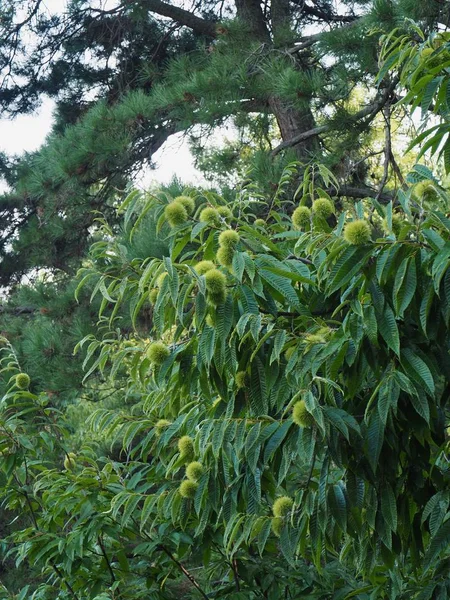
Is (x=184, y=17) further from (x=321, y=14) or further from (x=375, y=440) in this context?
(x=375, y=440)

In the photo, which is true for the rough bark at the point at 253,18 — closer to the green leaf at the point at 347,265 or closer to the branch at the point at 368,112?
the branch at the point at 368,112

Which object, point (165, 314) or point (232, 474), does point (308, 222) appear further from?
point (232, 474)

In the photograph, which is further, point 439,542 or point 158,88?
point 158,88

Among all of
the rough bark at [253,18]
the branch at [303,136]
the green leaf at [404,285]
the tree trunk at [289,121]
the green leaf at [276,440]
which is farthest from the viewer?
the rough bark at [253,18]

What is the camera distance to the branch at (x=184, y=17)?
5.93 m

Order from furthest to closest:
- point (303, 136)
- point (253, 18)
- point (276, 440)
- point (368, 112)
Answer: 1. point (253, 18)
2. point (303, 136)
3. point (368, 112)
4. point (276, 440)

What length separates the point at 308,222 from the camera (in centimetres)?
197

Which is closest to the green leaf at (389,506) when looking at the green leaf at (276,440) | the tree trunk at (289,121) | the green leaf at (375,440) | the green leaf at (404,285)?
the green leaf at (375,440)

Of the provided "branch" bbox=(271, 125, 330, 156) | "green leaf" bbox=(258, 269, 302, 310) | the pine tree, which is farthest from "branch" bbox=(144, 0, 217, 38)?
"green leaf" bbox=(258, 269, 302, 310)

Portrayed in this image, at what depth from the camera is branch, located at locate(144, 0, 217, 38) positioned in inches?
233

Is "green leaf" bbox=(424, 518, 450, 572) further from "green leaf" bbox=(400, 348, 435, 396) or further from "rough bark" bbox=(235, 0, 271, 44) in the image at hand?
"rough bark" bbox=(235, 0, 271, 44)

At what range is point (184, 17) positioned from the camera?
6031 millimetres

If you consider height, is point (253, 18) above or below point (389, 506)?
above

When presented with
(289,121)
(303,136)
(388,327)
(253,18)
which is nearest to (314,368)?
(388,327)
